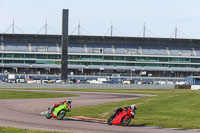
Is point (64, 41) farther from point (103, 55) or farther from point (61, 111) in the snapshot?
point (61, 111)

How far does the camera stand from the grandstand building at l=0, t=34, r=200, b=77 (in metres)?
137

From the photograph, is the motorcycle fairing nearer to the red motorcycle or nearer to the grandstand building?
the red motorcycle

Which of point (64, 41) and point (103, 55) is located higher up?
point (64, 41)

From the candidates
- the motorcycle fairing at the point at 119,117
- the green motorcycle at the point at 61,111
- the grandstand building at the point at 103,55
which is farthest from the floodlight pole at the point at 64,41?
the motorcycle fairing at the point at 119,117

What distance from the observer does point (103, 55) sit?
138 m

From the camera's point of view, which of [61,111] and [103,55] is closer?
[61,111]

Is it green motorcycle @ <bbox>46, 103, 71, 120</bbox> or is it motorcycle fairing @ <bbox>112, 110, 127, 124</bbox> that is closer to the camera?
motorcycle fairing @ <bbox>112, 110, 127, 124</bbox>

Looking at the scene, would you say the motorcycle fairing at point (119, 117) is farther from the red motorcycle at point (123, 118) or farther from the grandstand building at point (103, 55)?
the grandstand building at point (103, 55)

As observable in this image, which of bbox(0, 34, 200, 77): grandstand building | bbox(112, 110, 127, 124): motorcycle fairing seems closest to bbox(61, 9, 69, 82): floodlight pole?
bbox(0, 34, 200, 77): grandstand building

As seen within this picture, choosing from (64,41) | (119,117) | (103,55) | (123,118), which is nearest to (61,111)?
(119,117)

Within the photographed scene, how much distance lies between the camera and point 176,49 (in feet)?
472

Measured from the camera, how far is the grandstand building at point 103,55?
13675 cm

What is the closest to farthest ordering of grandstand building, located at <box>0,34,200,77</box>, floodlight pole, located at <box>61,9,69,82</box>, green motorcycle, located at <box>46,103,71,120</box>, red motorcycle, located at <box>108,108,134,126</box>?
red motorcycle, located at <box>108,108,134,126</box> → green motorcycle, located at <box>46,103,71,120</box> → floodlight pole, located at <box>61,9,69,82</box> → grandstand building, located at <box>0,34,200,77</box>

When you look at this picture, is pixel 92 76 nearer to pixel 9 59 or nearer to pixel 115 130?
pixel 9 59
